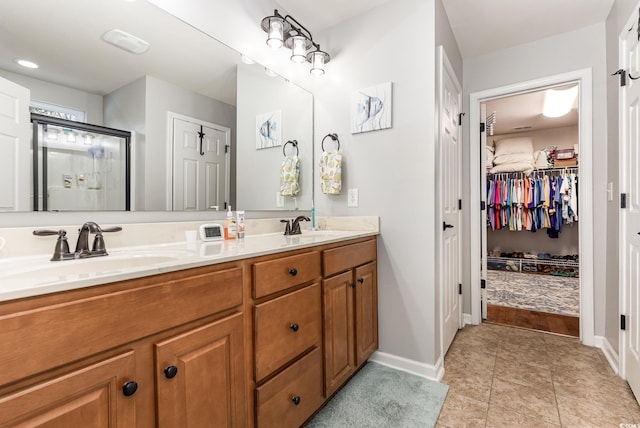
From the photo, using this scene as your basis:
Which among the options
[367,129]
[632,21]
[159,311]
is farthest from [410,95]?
[159,311]

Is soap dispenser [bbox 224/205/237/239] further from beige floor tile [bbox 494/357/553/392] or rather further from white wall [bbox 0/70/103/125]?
beige floor tile [bbox 494/357/553/392]

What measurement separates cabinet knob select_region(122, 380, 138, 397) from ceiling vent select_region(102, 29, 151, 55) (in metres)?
1.31

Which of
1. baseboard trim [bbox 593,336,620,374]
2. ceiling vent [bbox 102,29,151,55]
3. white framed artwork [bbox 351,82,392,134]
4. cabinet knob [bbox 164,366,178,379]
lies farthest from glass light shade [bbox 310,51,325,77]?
baseboard trim [bbox 593,336,620,374]

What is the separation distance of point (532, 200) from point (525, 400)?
389 cm

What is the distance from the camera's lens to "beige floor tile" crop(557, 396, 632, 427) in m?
1.46

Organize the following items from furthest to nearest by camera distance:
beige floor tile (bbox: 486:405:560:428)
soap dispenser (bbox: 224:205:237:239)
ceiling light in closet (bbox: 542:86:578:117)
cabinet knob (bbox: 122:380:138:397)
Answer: ceiling light in closet (bbox: 542:86:578:117)
soap dispenser (bbox: 224:205:237:239)
beige floor tile (bbox: 486:405:560:428)
cabinet knob (bbox: 122:380:138:397)

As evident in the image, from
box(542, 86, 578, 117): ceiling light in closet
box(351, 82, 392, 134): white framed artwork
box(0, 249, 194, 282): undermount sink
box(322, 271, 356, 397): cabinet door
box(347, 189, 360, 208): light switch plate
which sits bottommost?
box(322, 271, 356, 397): cabinet door

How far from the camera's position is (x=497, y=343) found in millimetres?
2375

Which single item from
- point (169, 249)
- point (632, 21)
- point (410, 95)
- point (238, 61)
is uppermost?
point (632, 21)

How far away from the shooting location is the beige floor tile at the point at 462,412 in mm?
1470

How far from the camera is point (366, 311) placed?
1.90 m

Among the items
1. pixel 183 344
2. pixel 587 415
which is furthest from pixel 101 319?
pixel 587 415

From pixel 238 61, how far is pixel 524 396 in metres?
2.54

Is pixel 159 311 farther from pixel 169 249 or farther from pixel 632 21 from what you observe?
pixel 632 21
